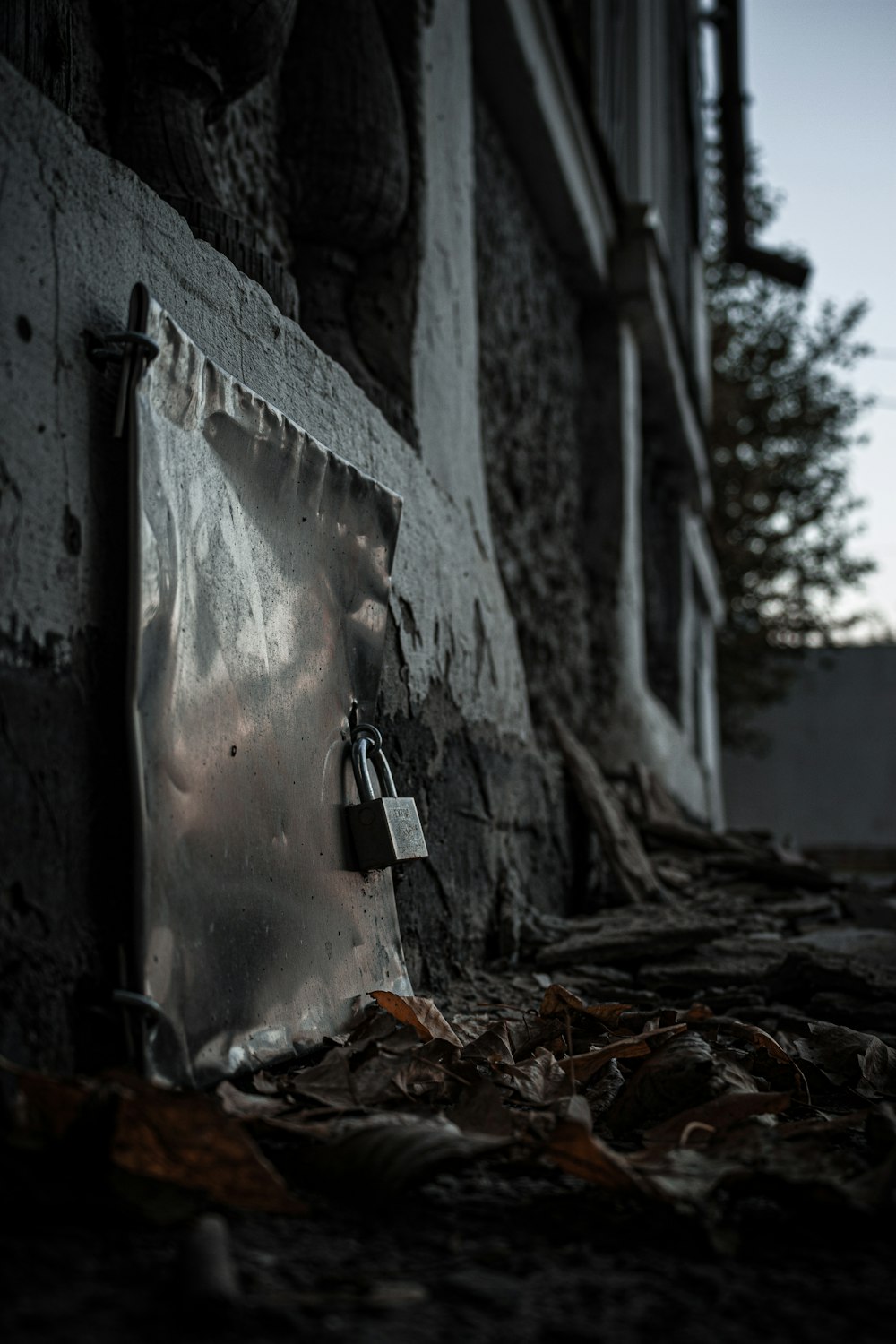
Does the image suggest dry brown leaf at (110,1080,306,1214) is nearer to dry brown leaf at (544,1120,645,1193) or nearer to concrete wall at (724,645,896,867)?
dry brown leaf at (544,1120,645,1193)

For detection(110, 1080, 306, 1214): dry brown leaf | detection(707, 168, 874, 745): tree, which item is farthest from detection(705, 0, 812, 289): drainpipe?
detection(110, 1080, 306, 1214): dry brown leaf

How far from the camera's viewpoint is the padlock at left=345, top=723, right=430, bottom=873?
1.32 m

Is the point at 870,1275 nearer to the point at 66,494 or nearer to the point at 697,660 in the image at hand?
the point at 66,494

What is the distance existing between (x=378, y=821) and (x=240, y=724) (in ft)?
0.89

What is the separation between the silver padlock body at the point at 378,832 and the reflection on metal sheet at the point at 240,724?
18mm

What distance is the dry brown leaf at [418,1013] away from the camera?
3.99ft

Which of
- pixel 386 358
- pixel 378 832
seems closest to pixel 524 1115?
pixel 378 832

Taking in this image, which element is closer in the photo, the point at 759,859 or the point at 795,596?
the point at 759,859

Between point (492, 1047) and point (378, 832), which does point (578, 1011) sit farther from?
point (378, 832)

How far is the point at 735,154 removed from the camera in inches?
330

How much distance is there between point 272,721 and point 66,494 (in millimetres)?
344

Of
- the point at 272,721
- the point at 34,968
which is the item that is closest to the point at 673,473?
the point at 272,721

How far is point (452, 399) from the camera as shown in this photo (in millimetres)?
2273

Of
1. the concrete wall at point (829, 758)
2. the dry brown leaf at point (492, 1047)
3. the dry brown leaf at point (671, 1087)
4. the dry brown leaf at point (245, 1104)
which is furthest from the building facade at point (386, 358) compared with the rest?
the concrete wall at point (829, 758)
